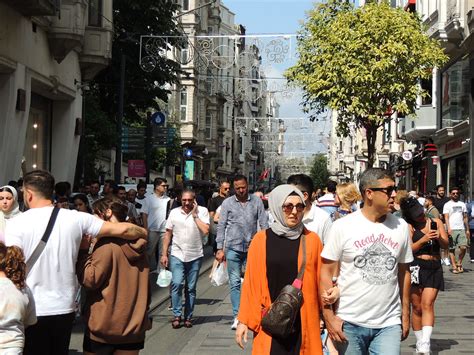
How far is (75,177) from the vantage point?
1072 inches

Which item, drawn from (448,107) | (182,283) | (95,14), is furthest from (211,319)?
(448,107)

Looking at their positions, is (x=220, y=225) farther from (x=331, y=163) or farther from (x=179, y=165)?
(x=331, y=163)

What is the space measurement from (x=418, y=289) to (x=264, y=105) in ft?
414

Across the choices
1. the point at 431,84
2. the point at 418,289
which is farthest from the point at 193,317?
the point at 431,84

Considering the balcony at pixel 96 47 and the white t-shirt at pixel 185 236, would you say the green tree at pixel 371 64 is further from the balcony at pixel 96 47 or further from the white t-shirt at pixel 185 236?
the white t-shirt at pixel 185 236

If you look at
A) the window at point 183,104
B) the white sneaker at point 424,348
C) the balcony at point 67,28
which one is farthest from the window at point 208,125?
the white sneaker at point 424,348

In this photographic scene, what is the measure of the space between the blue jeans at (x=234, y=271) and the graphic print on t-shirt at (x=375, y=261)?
5162mm

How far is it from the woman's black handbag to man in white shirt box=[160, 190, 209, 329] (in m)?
5.67

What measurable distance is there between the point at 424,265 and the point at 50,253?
418 cm

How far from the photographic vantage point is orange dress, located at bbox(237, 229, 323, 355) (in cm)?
552

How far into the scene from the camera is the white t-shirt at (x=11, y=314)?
5055 mm

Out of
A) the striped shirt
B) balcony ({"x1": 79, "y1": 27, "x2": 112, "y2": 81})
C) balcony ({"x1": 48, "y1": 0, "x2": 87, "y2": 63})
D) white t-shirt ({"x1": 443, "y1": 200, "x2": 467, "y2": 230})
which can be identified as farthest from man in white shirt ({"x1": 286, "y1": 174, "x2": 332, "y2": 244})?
balcony ({"x1": 79, "y1": 27, "x2": 112, "y2": 81})

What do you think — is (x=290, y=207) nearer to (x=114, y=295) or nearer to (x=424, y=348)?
(x=114, y=295)

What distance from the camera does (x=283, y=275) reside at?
559 centimetres
